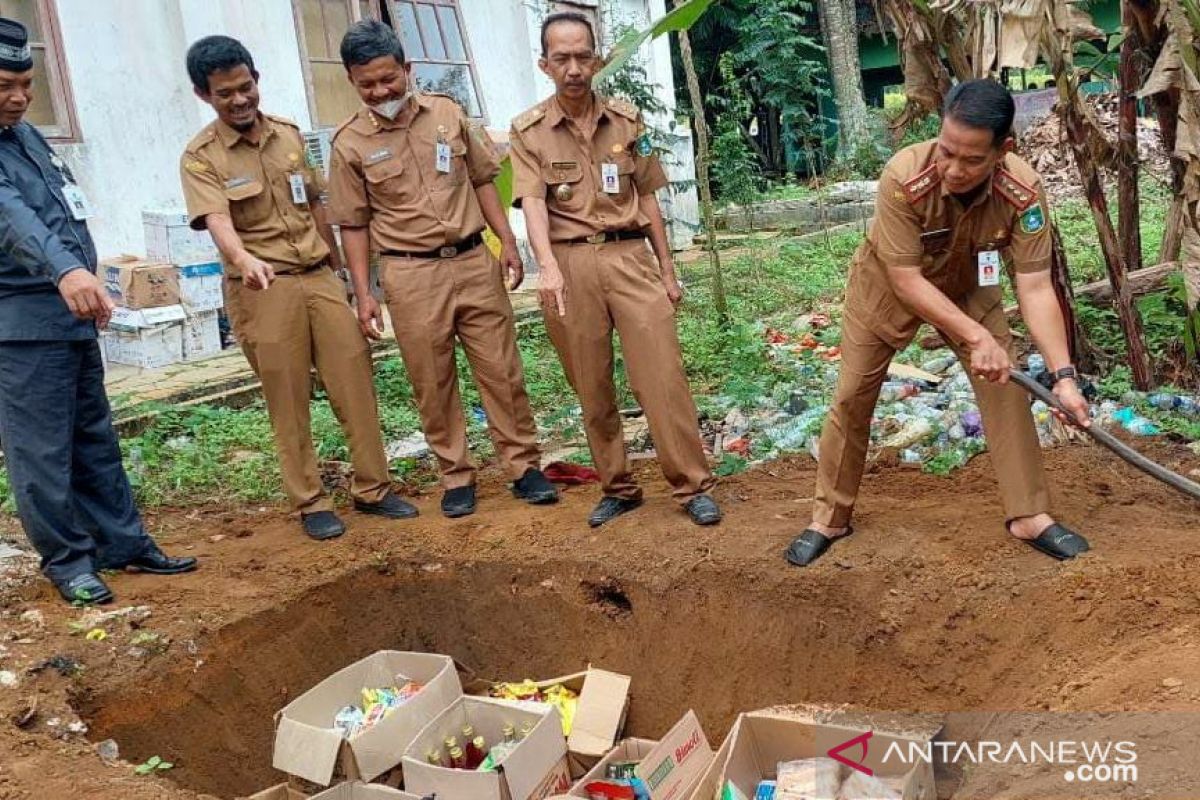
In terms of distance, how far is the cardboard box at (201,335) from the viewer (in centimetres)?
702

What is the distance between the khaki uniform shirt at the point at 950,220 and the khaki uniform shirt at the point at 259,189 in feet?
7.49

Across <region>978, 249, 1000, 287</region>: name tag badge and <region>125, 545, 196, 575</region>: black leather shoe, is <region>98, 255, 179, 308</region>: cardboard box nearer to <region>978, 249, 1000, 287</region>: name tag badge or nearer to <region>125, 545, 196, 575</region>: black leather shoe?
<region>125, 545, 196, 575</region>: black leather shoe

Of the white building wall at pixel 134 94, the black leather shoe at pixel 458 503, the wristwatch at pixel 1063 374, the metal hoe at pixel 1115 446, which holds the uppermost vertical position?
A: the white building wall at pixel 134 94

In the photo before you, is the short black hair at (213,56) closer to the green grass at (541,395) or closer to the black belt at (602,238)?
the black belt at (602,238)

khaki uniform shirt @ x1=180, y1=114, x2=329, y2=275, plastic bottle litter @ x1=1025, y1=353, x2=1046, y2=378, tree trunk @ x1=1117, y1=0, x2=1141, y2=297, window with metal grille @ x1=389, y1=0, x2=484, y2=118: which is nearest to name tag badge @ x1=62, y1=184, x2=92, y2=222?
khaki uniform shirt @ x1=180, y1=114, x2=329, y2=275

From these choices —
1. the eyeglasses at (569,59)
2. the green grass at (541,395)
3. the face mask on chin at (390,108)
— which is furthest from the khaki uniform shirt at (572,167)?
the green grass at (541,395)

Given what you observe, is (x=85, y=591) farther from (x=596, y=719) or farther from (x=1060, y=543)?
(x=1060, y=543)

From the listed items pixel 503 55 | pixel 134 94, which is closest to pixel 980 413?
pixel 134 94

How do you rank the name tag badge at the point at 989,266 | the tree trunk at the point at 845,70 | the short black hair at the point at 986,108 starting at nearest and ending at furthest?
the short black hair at the point at 986,108 → the name tag badge at the point at 989,266 → the tree trunk at the point at 845,70

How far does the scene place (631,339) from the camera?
13.4ft

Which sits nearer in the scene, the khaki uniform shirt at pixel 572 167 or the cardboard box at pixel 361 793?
the cardboard box at pixel 361 793

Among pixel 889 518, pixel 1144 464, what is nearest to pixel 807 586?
pixel 889 518

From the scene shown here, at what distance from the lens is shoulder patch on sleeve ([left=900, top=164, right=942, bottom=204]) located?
10.7 ft

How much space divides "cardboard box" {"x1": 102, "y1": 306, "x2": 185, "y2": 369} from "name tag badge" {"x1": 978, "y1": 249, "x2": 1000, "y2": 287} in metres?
5.13
